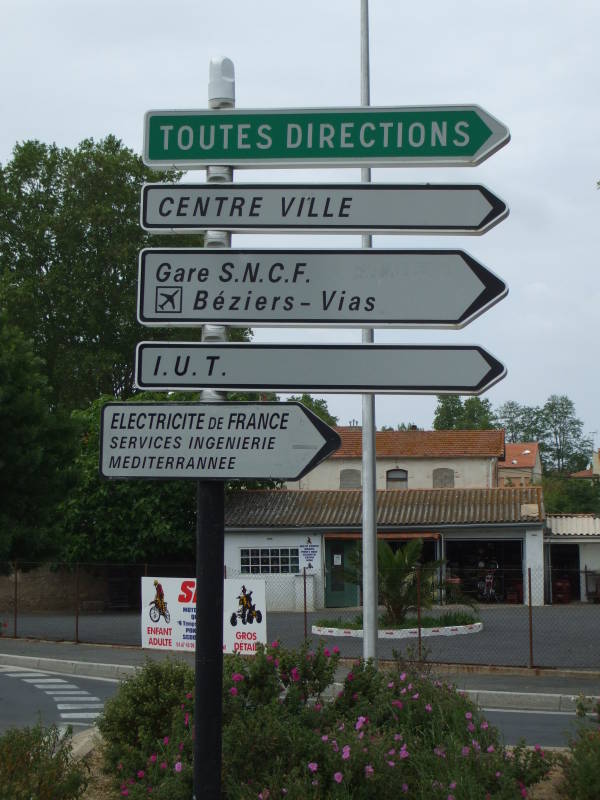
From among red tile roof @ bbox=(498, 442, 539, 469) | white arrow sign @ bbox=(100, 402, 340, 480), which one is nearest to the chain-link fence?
white arrow sign @ bbox=(100, 402, 340, 480)

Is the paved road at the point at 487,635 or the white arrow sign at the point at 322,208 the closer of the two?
the white arrow sign at the point at 322,208

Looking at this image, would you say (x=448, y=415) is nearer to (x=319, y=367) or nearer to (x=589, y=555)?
(x=589, y=555)

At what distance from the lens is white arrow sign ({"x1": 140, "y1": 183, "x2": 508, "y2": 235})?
479 centimetres

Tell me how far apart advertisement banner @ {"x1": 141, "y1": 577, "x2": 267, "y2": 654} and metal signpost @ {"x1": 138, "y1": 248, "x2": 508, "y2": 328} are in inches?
597

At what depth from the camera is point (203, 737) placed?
4828 mm

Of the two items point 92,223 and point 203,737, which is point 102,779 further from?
point 92,223

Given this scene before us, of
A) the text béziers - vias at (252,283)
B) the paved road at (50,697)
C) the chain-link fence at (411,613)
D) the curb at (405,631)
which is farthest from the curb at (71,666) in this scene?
the text béziers - vias at (252,283)

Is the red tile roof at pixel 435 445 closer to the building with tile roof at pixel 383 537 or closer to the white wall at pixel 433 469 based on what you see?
the white wall at pixel 433 469

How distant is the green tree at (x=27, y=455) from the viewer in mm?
23281

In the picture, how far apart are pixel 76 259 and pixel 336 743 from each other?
143ft

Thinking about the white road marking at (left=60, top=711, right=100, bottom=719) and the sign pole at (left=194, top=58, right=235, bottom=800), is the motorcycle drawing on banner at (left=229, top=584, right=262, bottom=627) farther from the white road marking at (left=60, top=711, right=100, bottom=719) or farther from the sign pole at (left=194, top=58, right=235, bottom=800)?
the sign pole at (left=194, top=58, right=235, bottom=800)

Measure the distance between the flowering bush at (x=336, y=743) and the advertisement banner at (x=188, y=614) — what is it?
39.5 ft

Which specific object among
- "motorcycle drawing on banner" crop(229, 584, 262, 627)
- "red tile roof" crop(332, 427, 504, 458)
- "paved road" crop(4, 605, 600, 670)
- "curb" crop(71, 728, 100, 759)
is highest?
"red tile roof" crop(332, 427, 504, 458)

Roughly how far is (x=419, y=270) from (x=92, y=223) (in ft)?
A: 145
